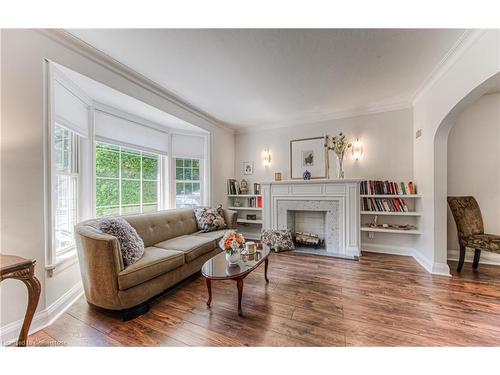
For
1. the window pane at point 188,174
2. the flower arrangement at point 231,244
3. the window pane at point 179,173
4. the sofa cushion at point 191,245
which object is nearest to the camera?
the flower arrangement at point 231,244

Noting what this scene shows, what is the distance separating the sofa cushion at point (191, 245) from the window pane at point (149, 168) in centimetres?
132

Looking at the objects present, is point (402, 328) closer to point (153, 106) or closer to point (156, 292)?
point (156, 292)

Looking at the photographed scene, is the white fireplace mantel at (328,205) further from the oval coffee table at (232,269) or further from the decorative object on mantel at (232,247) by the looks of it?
the decorative object on mantel at (232,247)

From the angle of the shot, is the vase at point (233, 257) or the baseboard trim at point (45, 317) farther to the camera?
the vase at point (233, 257)

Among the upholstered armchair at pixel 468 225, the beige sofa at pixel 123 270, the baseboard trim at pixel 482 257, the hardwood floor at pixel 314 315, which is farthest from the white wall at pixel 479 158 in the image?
the beige sofa at pixel 123 270

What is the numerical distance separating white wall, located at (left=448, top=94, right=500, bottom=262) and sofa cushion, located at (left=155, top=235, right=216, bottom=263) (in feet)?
12.2

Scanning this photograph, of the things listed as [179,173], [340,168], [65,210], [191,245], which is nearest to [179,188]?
[179,173]

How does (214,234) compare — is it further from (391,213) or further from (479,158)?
(479,158)

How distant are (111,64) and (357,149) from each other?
3901 millimetres

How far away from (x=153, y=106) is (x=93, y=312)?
2.51 meters

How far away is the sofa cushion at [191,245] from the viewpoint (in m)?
2.42

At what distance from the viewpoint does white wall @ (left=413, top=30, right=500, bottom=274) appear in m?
1.81

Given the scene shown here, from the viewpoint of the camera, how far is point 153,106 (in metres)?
2.82

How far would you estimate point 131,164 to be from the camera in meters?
3.19
